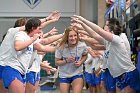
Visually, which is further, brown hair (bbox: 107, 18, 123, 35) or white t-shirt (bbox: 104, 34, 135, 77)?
brown hair (bbox: 107, 18, 123, 35)

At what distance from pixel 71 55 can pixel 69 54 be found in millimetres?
41

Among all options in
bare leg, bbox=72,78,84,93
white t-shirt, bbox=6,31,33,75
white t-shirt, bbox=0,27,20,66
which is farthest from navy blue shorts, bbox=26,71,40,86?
white t-shirt, bbox=6,31,33,75

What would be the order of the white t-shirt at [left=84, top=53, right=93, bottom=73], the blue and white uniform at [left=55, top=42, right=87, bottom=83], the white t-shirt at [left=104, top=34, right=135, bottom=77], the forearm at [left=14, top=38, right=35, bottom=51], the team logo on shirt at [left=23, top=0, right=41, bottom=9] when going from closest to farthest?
the white t-shirt at [left=104, top=34, right=135, bottom=77]
the forearm at [left=14, top=38, right=35, bottom=51]
the blue and white uniform at [left=55, top=42, right=87, bottom=83]
the white t-shirt at [left=84, top=53, right=93, bottom=73]
the team logo on shirt at [left=23, top=0, right=41, bottom=9]

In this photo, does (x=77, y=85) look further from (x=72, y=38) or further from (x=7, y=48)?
(x=7, y=48)

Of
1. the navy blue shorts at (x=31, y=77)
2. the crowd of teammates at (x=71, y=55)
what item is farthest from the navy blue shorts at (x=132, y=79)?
the navy blue shorts at (x=31, y=77)

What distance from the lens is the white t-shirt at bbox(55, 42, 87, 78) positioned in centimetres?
577

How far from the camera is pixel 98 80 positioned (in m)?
7.88

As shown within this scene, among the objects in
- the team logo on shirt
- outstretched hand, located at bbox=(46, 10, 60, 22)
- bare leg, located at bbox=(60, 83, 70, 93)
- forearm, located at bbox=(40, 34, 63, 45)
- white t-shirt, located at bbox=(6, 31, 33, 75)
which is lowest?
bare leg, located at bbox=(60, 83, 70, 93)

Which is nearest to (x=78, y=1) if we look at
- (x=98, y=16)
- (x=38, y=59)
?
(x=98, y=16)

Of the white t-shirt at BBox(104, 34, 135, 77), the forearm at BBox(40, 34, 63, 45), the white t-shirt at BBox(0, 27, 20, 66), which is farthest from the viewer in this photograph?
the forearm at BBox(40, 34, 63, 45)

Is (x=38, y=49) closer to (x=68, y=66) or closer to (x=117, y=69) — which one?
(x=68, y=66)

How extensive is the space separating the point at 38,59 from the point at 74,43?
1.07m

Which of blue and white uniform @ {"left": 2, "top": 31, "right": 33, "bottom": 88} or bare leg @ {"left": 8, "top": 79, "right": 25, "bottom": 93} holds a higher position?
blue and white uniform @ {"left": 2, "top": 31, "right": 33, "bottom": 88}

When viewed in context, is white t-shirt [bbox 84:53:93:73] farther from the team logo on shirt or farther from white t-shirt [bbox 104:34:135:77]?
the team logo on shirt
